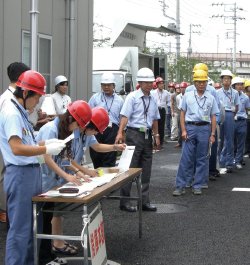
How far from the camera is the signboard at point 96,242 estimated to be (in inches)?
177

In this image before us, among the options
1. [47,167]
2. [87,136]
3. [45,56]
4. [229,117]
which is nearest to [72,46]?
[45,56]

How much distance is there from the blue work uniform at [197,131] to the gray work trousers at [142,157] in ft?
4.81

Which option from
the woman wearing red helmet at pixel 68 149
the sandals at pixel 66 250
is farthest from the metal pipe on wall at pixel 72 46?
the sandals at pixel 66 250

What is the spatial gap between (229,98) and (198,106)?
2.82 metres

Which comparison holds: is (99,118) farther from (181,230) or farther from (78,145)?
(181,230)

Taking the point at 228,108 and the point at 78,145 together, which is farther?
the point at 228,108

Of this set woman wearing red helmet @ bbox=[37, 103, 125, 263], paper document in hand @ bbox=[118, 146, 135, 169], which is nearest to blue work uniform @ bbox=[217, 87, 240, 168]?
paper document in hand @ bbox=[118, 146, 135, 169]

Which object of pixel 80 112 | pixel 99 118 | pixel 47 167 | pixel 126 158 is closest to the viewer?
pixel 80 112

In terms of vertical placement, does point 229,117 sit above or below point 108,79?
below

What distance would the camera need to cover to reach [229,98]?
1194 cm

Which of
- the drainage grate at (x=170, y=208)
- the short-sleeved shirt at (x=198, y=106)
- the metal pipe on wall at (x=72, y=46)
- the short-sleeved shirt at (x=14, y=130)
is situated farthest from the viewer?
the metal pipe on wall at (x=72, y=46)

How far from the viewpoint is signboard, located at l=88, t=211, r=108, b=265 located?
4508 mm

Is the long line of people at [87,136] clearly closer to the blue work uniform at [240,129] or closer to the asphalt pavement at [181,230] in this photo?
the blue work uniform at [240,129]

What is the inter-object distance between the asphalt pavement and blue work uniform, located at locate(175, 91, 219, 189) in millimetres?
403
